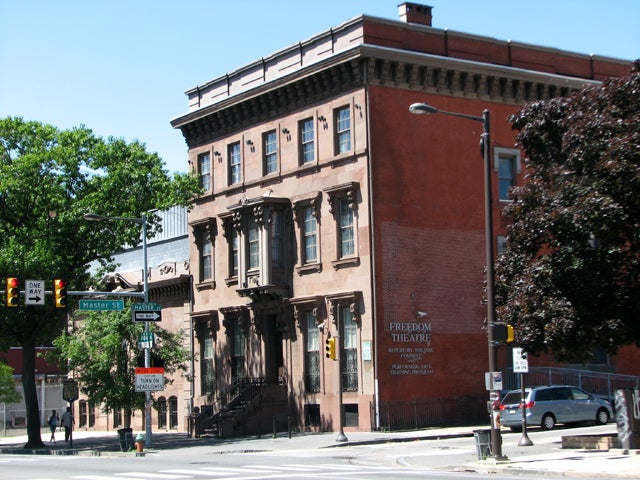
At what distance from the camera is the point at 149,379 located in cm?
3891

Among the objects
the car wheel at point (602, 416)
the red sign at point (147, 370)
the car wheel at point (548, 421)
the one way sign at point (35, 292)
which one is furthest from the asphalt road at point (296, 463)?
the one way sign at point (35, 292)

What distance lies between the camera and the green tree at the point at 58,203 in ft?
139

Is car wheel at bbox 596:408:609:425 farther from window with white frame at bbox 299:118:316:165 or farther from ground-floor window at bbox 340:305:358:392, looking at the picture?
window with white frame at bbox 299:118:316:165

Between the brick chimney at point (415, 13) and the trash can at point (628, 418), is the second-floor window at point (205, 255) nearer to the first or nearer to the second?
the brick chimney at point (415, 13)

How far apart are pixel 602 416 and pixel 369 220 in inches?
457

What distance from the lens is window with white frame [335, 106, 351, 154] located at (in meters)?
43.2

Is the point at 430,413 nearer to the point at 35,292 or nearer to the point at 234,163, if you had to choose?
the point at 234,163

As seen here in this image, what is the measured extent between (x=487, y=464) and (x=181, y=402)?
99.4 feet

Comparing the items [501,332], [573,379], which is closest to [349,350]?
[573,379]

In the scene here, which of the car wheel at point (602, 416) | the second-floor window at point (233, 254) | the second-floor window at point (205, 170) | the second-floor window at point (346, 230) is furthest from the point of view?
the second-floor window at point (205, 170)

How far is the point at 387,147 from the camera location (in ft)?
139

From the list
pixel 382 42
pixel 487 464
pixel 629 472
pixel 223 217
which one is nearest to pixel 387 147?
pixel 382 42

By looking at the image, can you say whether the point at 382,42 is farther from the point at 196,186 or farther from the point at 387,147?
the point at 196,186

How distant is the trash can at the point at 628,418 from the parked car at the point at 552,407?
1021cm
